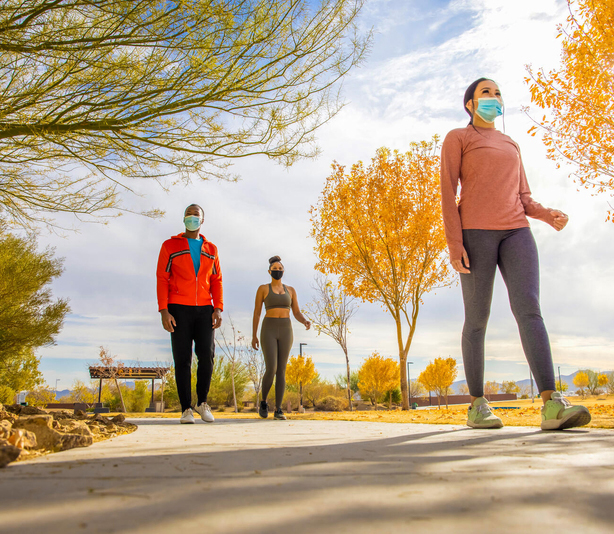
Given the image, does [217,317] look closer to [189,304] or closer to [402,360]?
[189,304]

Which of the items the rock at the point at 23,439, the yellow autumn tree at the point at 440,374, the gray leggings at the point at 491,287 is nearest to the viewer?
the rock at the point at 23,439

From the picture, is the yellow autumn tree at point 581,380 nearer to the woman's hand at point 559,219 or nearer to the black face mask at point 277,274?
the black face mask at point 277,274

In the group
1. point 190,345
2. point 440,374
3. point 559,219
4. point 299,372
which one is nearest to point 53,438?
point 190,345

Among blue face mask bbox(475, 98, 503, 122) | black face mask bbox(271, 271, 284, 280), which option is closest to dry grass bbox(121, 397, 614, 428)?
black face mask bbox(271, 271, 284, 280)

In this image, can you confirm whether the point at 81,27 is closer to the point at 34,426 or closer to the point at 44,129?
the point at 44,129

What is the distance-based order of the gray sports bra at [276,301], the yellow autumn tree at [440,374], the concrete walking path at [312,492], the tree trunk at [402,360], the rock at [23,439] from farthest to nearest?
1. the yellow autumn tree at [440,374]
2. the tree trunk at [402,360]
3. the gray sports bra at [276,301]
4. the rock at [23,439]
5. the concrete walking path at [312,492]

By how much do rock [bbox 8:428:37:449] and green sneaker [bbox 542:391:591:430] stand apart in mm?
Result: 3139

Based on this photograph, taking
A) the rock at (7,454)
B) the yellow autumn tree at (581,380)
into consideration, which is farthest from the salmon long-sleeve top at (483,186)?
the yellow autumn tree at (581,380)

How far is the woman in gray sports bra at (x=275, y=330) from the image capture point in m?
6.07

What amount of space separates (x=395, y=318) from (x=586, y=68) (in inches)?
327

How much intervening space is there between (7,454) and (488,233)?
11.2ft

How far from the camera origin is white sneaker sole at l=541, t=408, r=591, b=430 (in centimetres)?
296

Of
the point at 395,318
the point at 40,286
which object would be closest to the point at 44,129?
the point at 395,318

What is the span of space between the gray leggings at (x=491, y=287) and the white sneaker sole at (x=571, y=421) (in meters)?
0.32
